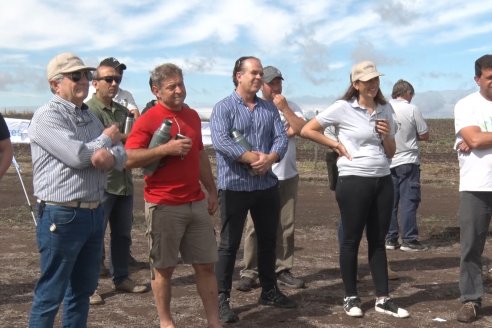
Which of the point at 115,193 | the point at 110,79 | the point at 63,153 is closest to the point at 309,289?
the point at 115,193

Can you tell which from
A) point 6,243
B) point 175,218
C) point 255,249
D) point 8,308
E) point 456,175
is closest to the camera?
point 175,218

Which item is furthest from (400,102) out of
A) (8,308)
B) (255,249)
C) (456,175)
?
(456,175)

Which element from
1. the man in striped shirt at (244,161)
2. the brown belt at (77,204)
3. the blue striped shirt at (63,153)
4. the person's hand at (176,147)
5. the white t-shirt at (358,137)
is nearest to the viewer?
the blue striped shirt at (63,153)

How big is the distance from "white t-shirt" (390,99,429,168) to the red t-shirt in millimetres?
4388

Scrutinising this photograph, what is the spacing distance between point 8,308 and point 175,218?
2061mm

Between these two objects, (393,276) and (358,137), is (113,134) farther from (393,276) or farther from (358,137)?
(393,276)

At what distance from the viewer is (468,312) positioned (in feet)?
17.8

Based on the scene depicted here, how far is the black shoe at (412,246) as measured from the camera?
27.7ft

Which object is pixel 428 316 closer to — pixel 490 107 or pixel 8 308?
pixel 490 107

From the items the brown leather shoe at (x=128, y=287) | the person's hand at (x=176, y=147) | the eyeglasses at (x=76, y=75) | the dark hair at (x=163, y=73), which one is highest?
the dark hair at (x=163, y=73)

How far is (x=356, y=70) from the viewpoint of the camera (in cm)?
554

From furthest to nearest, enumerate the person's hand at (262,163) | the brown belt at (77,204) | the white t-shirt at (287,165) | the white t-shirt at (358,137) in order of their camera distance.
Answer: the white t-shirt at (287,165), the white t-shirt at (358,137), the person's hand at (262,163), the brown belt at (77,204)

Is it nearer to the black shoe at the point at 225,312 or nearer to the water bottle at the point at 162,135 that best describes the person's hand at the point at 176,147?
the water bottle at the point at 162,135

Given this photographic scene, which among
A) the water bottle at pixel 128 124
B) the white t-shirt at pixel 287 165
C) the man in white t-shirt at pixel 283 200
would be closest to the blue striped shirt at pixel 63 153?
the water bottle at pixel 128 124
